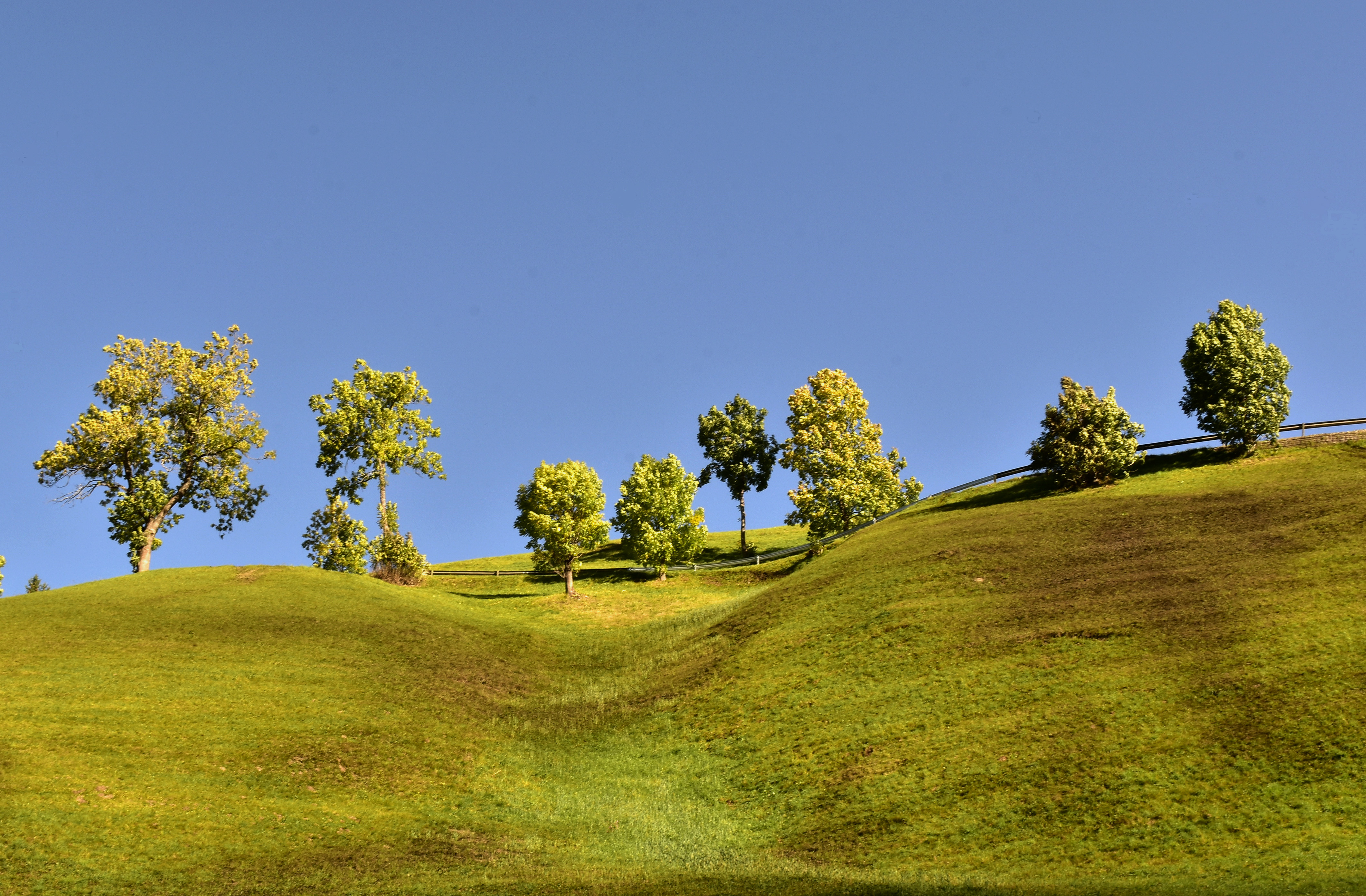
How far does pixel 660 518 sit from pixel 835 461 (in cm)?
1700

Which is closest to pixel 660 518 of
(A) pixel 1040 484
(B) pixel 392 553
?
(B) pixel 392 553

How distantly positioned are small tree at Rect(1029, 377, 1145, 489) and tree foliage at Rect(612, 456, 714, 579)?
102 ft

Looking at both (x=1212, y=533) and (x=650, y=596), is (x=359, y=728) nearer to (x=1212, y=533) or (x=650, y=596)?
(x=650, y=596)

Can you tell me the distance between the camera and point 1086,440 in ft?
238

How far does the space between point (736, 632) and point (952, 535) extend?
1762cm

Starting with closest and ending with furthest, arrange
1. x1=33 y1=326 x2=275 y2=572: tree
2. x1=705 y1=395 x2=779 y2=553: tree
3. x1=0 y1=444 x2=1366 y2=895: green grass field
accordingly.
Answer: x1=0 y1=444 x2=1366 y2=895: green grass field, x1=33 y1=326 x2=275 y2=572: tree, x1=705 y1=395 x2=779 y2=553: tree

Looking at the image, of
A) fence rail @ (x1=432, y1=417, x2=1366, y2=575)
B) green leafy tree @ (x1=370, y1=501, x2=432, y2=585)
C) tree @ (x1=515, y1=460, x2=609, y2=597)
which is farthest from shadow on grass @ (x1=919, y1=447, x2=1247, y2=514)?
green leafy tree @ (x1=370, y1=501, x2=432, y2=585)

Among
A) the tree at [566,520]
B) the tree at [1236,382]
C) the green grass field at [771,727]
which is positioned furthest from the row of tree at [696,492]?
the tree at [1236,382]

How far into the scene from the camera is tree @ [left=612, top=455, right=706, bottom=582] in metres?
84.6

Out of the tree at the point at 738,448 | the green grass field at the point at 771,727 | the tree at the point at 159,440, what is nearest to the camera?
the green grass field at the point at 771,727

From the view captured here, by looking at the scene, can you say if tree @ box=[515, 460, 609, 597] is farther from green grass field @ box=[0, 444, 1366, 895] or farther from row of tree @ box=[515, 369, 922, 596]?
green grass field @ box=[0, 444, 1366, 895]

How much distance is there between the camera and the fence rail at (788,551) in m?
75.7

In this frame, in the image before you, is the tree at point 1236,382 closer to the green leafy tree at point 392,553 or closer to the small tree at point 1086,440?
the small tree at point 1086,440

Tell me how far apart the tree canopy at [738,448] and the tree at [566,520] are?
29149 millimetres
